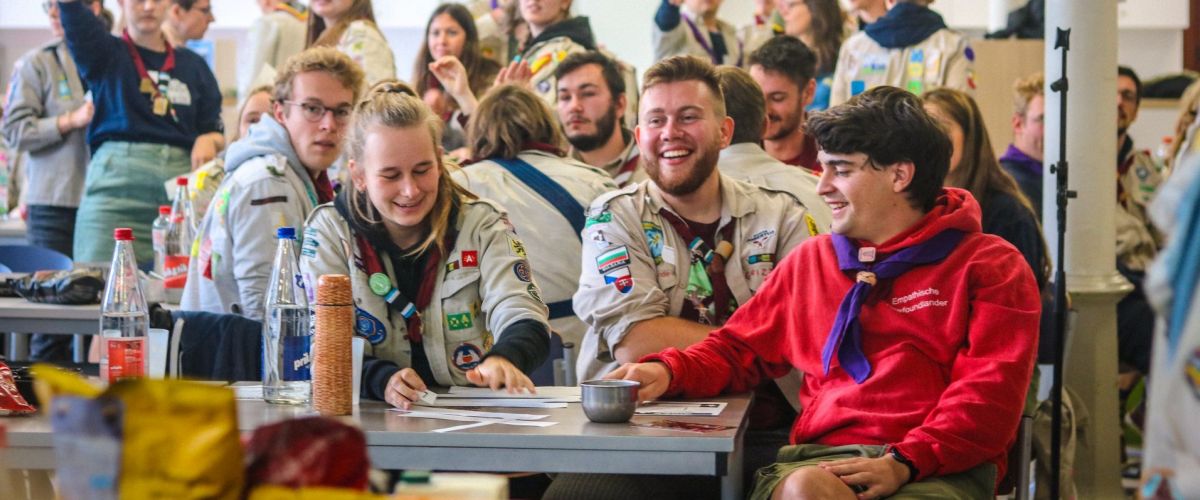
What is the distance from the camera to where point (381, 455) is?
214 cm

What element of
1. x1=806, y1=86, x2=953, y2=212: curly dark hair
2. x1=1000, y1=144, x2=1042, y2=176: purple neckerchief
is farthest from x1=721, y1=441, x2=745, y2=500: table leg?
x1=1000, y1=144, x2=1042, y2=176: purple neckerchief

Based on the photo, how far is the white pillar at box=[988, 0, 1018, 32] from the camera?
837 cm

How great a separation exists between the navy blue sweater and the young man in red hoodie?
3.50m

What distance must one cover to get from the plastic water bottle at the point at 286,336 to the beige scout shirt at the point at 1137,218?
3.78m

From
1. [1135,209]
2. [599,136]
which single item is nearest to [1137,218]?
[1135,209]

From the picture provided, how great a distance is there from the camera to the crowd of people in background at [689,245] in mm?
2516

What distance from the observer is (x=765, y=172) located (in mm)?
3932

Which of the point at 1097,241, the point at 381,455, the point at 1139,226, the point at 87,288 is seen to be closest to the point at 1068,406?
the point at 1097,241

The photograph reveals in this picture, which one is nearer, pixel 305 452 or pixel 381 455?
pixel 305 452

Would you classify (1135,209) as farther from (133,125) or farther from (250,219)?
(133,125)

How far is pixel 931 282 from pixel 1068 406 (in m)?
1.45

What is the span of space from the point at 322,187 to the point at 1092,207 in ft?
7.73

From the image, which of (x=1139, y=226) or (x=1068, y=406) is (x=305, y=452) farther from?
(x=1139, y=226)

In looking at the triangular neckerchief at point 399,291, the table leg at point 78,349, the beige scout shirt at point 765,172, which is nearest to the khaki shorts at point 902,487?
the triangular neckerchief at point 399,291
